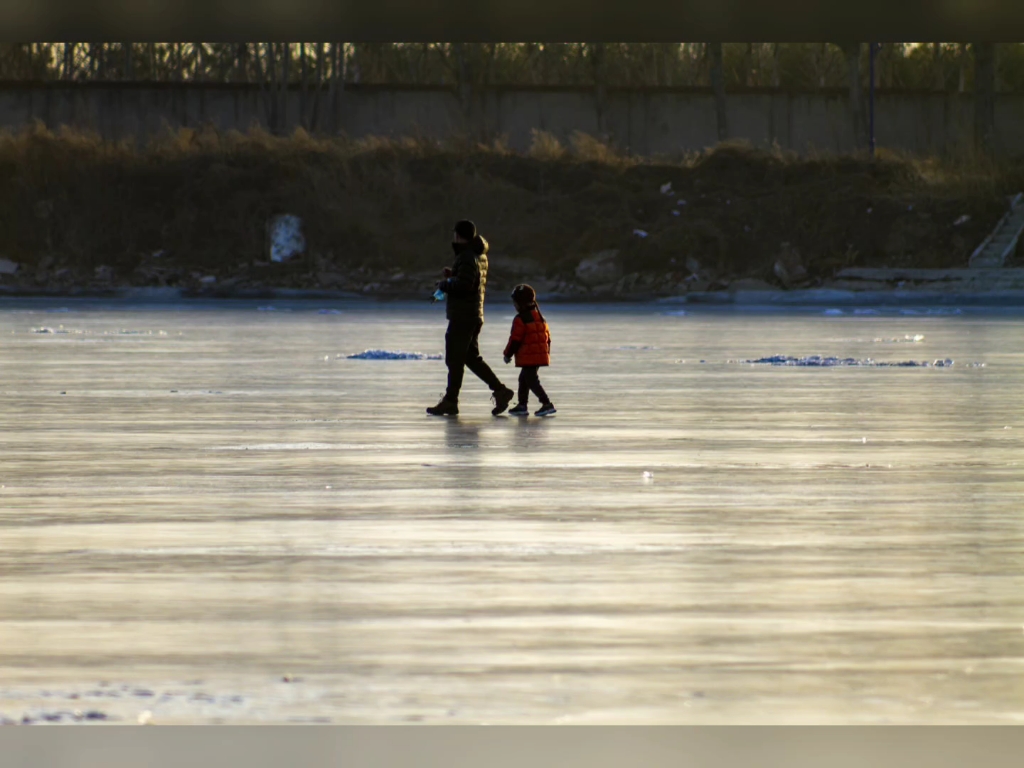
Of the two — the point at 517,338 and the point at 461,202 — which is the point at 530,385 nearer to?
the point at 517,338

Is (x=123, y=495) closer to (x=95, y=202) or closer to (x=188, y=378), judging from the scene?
(x=188, y=378)

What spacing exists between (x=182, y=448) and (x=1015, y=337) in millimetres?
18745

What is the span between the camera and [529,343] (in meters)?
15.1

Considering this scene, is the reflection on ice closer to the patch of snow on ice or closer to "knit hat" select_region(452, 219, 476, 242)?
the patch of snow on ice

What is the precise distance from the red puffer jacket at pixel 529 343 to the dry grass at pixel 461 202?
36.6 m

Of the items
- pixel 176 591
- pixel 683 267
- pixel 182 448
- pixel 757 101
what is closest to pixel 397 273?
pixel 683 267

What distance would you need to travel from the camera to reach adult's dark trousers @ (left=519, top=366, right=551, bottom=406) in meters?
15.3

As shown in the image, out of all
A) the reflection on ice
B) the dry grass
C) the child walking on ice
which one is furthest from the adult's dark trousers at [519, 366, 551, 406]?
the dry grass

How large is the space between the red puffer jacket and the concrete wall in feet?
151

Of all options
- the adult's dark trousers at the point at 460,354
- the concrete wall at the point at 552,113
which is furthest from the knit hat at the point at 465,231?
the concrete wall at the point at 552,113

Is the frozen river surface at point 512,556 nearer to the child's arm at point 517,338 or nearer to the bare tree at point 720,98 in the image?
the child's arm at point 517,338

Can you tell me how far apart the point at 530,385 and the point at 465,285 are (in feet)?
3.19

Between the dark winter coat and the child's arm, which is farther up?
the dark winter coat

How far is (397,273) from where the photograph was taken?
171 feet
